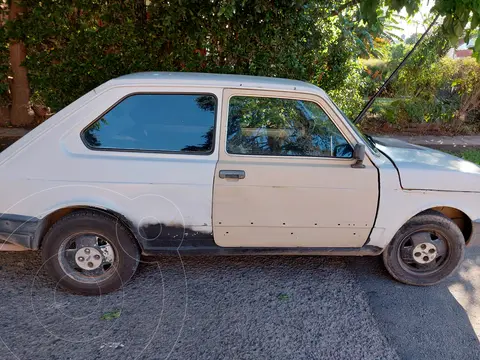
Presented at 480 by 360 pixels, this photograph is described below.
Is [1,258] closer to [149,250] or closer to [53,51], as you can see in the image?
[149,250]

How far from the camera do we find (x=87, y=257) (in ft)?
9.73

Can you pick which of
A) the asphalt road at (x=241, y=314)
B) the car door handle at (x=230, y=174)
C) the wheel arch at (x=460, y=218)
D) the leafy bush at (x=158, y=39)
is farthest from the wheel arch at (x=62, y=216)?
the leafy bush at (x=158, y=39)

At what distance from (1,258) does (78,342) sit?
1.60m

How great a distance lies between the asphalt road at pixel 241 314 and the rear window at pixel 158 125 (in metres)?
1.20

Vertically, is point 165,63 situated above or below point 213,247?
above

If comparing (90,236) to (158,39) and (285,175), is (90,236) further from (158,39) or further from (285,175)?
(158,39)

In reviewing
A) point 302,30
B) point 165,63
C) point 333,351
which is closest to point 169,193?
point 333,351

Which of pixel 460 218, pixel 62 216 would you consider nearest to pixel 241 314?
pixel 62 216

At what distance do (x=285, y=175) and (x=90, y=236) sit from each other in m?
1.63

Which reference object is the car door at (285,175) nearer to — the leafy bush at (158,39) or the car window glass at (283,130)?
the car window glass at (283,130)

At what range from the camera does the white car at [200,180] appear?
112 inches

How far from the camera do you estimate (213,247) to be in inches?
121

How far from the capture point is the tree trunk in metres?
5.52

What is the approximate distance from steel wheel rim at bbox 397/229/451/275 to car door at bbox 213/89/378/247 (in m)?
0.45
